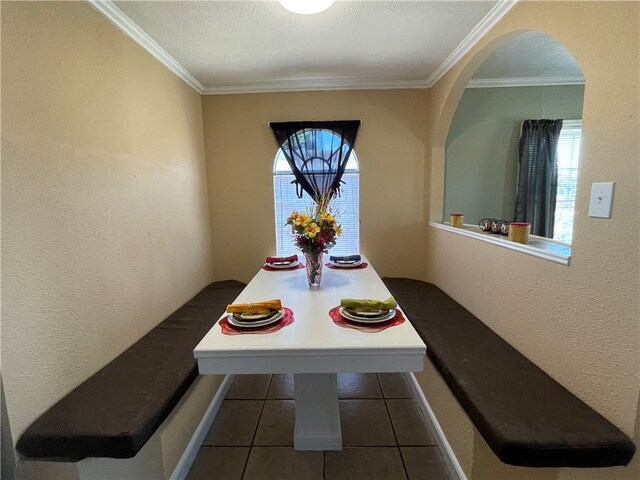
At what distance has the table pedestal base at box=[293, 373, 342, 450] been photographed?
69.1 inches

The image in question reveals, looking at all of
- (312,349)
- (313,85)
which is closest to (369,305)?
(312,349)

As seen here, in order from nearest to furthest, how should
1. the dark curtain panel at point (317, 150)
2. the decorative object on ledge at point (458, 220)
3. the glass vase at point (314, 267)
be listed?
1. the glass vase at point (314, 267)
2. the decorative object on ledge at point (458, 220)
3. the dark curtain panel at point (317, 150)

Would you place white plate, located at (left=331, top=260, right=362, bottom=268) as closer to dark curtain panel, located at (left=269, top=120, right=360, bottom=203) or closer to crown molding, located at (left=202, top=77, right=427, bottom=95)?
dark curtain panel, located at (left=269, top=120, right=360, bottom=203)

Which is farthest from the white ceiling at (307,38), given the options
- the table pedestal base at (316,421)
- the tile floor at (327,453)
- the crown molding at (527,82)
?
the tile floor at (327,453)

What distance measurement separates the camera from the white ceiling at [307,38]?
1.69 m

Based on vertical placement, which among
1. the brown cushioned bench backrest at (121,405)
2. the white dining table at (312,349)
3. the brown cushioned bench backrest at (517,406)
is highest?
the white dining table at (312,349)

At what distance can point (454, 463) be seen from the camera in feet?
5.28

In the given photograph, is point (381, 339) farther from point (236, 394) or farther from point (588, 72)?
point (236, 394)

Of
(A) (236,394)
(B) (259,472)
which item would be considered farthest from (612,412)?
(A) (236,394)

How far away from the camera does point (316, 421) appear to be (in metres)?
1.79

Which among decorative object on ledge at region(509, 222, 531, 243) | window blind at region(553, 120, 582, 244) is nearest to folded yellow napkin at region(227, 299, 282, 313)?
decorative object on ledge at region(509, 222, 531, 243)

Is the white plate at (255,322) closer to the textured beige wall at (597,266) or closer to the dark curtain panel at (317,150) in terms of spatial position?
the textured beige wall at (597,266)

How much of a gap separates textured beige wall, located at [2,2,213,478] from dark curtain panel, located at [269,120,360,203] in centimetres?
109

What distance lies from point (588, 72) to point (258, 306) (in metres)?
1.63
